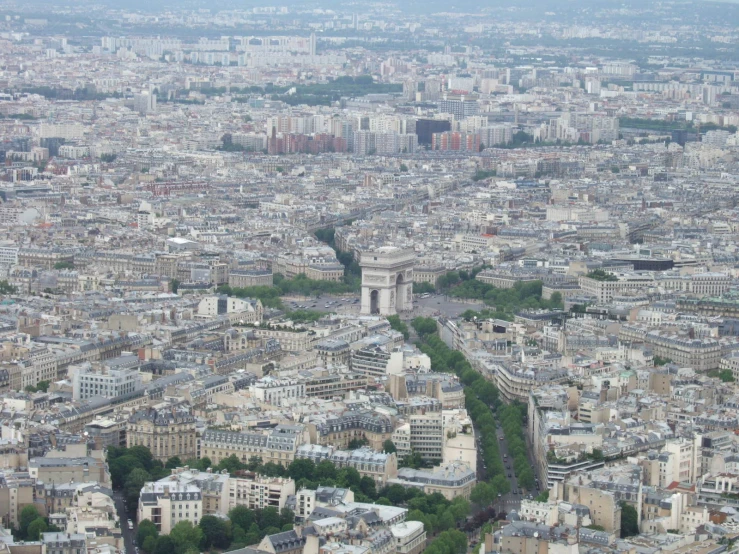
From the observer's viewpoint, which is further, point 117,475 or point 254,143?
point 254,143

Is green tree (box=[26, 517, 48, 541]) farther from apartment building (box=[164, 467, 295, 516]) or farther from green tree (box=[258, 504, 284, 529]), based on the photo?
green tree (box=[258, 504, 284, 529])

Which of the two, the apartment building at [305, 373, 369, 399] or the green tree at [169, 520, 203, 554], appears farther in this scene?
the apartment building at [305, 373, 369, 399]

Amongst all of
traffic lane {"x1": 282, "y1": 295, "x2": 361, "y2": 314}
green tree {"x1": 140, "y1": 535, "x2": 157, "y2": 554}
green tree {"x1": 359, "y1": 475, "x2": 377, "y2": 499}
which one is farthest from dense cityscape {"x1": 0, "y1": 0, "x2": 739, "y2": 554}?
traffic lane {"x1": 282, "y1": 295, "x2": 361, "y2": 314}

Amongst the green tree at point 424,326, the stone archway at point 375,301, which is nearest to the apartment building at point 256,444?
the green tree at point 424,326

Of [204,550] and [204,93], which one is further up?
[204,550]

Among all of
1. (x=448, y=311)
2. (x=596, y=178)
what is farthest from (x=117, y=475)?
(x=596, y=178)

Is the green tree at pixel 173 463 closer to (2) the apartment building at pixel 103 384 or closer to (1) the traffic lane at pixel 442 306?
(2) the apartment building at pixel 103 384

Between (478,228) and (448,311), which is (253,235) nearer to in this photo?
(478,228)
